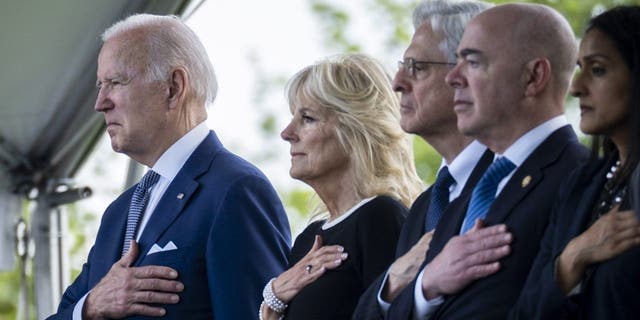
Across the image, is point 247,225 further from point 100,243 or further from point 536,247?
point 536,247

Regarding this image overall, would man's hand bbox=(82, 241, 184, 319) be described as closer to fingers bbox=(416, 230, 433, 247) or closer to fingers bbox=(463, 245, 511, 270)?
fingers bbox=(416, 230, 433, 247)

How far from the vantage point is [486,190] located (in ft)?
10.9

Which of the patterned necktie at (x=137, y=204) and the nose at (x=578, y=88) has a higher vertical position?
the patterned necktie at (x=137, y=204)

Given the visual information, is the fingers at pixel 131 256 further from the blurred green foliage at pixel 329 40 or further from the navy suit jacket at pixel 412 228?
the blurred green foliage at pixel 329 40

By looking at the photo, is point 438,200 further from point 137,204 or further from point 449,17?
point 137,204

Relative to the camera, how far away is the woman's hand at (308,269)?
151 inches

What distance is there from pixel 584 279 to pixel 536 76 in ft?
1.99

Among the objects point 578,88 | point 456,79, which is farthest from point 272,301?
point 578,88

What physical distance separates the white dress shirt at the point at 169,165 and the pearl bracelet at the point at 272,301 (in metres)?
0.61

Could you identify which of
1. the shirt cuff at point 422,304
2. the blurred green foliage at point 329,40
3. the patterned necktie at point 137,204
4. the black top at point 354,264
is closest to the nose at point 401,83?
the black top at point 354,264

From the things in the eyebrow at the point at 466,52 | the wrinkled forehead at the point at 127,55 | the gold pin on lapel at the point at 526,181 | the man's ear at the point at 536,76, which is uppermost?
the wrinkled forehead at the point at 127,55

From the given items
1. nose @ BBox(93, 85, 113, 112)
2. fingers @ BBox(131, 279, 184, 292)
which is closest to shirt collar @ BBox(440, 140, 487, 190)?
fingers @ BBox(131, 279, 184, 292)

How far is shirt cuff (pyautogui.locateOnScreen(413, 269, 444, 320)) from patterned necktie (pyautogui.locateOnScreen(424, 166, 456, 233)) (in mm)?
306

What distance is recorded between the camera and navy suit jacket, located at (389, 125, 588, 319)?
3.09 meters
